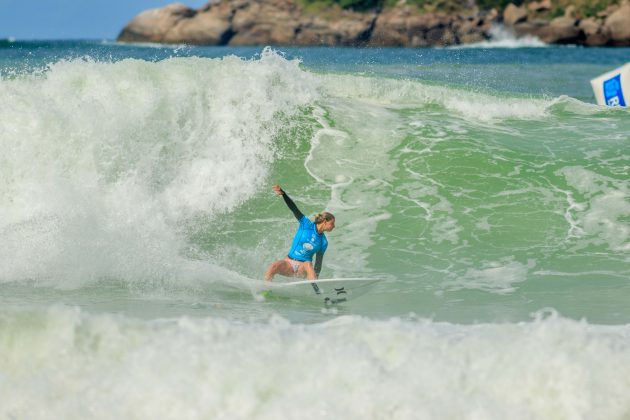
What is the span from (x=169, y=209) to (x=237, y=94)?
9.43 feet

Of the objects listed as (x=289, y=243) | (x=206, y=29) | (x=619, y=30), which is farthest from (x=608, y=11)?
(x=289, y=243)

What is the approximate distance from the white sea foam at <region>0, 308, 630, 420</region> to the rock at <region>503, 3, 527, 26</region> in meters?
86.0

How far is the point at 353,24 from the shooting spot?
99438 millimetres

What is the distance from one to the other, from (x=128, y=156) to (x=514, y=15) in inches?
3249

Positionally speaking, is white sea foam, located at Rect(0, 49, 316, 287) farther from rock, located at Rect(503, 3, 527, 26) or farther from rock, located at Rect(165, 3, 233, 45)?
rock, located at Rect(165, 3, 233, 45)

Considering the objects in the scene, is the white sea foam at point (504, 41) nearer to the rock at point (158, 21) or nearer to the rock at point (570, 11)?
the rock at point (570, 11)

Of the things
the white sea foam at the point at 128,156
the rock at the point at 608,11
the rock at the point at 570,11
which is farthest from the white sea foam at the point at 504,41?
the white sea foam at the point at 128,156

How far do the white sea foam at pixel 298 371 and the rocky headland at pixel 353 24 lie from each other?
79767 mm

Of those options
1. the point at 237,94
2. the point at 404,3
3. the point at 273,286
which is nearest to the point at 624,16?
the point at 404,3

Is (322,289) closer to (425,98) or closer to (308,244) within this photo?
(308,244)

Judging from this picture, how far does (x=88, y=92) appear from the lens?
1376cm

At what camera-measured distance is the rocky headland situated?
87.2 meters

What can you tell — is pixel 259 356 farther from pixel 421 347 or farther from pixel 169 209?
pixel 169 209

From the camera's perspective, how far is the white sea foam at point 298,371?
257 inches
